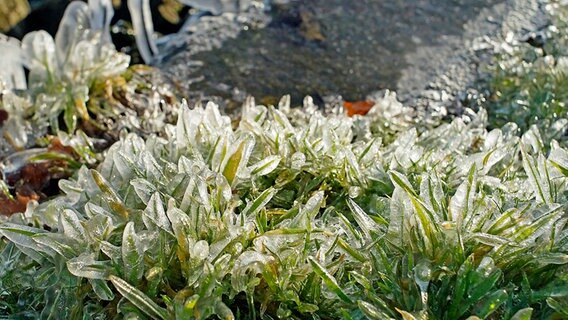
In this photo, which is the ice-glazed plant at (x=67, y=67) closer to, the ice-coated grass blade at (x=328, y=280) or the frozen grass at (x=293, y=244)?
the frozen grass at (x=293, y=244)

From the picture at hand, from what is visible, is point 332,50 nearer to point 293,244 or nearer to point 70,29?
point 70,29

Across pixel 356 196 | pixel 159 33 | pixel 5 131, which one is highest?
pixel 356 196

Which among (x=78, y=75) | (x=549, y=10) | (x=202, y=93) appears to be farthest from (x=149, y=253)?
(x=549, y=10)

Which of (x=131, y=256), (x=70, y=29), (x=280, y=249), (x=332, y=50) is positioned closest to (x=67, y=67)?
(x=70, y=29)

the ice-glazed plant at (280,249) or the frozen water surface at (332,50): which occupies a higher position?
the ice-glazed plant at (280,249)

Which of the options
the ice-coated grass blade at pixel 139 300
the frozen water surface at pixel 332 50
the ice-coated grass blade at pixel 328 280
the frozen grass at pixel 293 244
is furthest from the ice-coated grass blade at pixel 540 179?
the frozen water surface at pixel 332 50

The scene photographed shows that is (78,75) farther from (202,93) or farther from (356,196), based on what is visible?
(356,196)

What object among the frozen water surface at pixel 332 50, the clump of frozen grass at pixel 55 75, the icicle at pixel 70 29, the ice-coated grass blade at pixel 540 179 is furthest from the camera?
the frozen water surface at pixel 332 50

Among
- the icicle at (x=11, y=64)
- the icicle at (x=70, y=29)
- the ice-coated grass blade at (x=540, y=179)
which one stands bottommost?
the icicle at (x=11, y=64)

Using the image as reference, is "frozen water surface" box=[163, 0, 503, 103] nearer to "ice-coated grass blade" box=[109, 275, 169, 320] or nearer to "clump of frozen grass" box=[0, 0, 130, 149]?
"clump of frozen grass" box=[0, 0, 130, 149]
